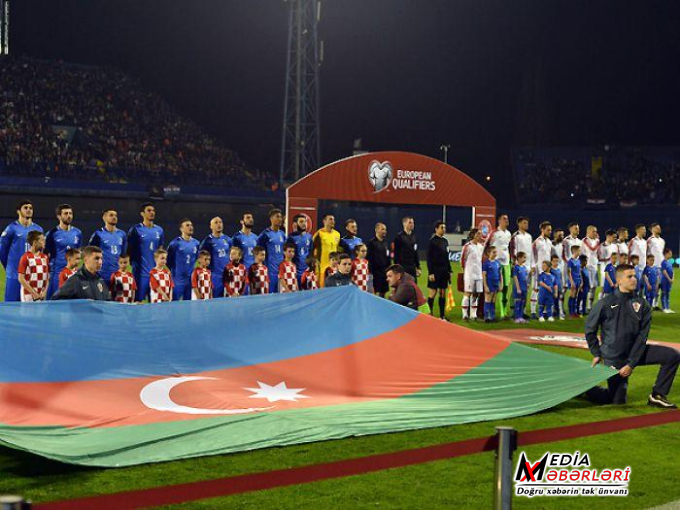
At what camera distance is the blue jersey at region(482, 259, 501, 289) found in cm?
1477

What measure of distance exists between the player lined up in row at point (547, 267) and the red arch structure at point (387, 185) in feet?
4.26

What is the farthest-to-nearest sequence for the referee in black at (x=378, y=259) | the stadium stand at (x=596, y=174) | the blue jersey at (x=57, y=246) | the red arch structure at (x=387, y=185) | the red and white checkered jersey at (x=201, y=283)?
the stadium stand at (x=596, y=174) → the red arch structure at (x=387, y=185) → the referee in black at (x=378, y=259) → the red and white checkered jersey at (x=201, y=283) → the blue jersey at (x=57, y=246)

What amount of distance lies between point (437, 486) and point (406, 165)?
1128cm

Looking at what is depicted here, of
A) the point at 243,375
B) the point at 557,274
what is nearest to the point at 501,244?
the point at 557,274

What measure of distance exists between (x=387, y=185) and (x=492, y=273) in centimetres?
262

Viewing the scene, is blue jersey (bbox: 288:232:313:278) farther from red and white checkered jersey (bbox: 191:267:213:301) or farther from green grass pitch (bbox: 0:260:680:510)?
green grass pitch (bbox: 0:260:680:510)

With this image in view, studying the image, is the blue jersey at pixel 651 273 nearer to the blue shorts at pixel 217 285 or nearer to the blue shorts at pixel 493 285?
the blue shorts at pixel 493 285

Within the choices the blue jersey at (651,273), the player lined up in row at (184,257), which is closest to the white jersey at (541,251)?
the blue jersey at (651,273)

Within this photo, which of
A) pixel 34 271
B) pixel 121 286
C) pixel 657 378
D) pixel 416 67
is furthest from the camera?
pixel 416 67

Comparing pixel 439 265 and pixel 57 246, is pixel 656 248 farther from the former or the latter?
pixel 57 246

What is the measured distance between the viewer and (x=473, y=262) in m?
14.8

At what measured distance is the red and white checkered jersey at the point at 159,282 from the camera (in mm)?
10305

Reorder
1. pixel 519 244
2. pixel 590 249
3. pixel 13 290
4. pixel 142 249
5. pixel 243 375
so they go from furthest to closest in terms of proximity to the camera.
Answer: pixel 590 249
pixel 519 244
pixel 142 249
pixel 13 290
pixel 243 375

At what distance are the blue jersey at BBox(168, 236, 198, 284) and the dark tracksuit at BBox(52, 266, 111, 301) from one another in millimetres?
3357
